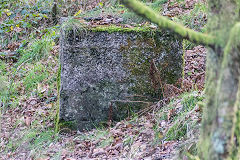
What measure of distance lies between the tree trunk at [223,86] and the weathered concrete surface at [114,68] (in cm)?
258

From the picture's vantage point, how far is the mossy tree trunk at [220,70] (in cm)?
145

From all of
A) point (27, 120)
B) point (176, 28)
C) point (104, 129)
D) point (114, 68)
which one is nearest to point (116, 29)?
point (114, 68)

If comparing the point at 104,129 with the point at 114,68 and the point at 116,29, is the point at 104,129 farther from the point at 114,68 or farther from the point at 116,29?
the point at 116,29

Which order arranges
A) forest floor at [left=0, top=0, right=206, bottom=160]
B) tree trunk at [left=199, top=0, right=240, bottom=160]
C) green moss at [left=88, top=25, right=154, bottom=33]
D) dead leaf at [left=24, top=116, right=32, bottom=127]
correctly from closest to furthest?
tree trunk at [left=199, top=0, right=240, bottom=160], forest floor at [left=0, top=0, right=206, bottom=160], green moss at [left=88, top=25, right=154, bottom=33], dead leaf at [left=24, top=116, right=32, bottom=127]

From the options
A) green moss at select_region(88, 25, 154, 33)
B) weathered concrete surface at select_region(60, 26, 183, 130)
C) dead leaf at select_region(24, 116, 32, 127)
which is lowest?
dead leaf at select_region(24, 116, 32, 127)

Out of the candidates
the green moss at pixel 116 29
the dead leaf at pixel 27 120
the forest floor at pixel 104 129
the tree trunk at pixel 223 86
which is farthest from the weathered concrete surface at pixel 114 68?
the tree trunk at pixel 223 86

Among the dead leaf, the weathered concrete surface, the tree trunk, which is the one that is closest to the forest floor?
the dead leaf

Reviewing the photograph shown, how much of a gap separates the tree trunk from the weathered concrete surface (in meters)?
2.58

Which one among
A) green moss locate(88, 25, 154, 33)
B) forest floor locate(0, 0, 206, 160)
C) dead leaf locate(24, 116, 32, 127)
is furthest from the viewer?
dead leaf locate(24, 116, 32, 127)

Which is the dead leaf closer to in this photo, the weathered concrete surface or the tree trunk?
the weathered concrete surface

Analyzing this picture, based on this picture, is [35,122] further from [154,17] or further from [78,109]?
[154,17]

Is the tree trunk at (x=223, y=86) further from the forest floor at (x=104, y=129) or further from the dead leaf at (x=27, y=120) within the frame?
the dead leaf at (x=27, y=120)

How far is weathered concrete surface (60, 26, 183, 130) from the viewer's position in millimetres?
4195

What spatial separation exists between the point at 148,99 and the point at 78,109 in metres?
0.89
